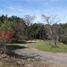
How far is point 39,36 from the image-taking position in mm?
69188

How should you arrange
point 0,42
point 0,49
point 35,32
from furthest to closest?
point 35,32 → point 0,42 → point 0,49

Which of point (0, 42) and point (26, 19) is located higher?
point (26, 19)

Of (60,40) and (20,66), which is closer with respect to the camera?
(20,66)

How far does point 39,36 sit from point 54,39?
32.8m

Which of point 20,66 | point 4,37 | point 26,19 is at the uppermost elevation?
point 26,19

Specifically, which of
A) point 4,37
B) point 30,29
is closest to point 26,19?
point 30,29

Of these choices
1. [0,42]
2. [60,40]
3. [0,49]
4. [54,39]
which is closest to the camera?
[0,49]

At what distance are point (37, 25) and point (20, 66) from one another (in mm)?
60773

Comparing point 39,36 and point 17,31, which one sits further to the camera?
point 39,36

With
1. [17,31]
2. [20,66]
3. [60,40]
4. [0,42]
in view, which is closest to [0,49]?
[0,42]

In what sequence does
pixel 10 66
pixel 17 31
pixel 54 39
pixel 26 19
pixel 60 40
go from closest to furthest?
pixel 10 66 → pixel 54 39 → pixel 60 40 → pixel 17 31 → pixel 26 19

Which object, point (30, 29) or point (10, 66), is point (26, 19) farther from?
point (10, 66)

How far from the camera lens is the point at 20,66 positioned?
1248 centimetres

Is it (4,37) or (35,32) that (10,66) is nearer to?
(4,37)
